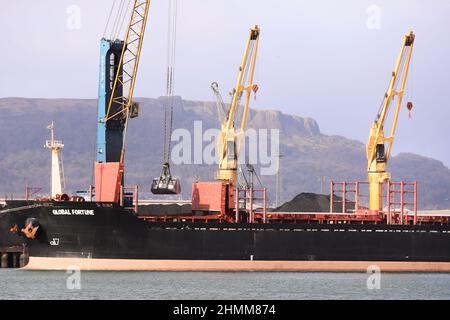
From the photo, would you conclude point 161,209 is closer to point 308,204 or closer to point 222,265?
point 308,204

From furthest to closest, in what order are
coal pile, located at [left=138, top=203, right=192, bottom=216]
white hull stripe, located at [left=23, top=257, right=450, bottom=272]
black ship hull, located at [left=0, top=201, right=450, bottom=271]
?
coal pile, located at [left=138, top=203, right=192, bottom=216]
white hull stripe, located at [left=23, top=257, right=450, bottom=272]
black ship hull, located at [left=0, top=201, right=450, bottom=271]

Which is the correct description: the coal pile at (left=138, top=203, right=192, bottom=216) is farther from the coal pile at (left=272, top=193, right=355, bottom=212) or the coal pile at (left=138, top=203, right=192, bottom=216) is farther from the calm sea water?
the calm sea water

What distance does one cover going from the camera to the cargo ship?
2805 inches

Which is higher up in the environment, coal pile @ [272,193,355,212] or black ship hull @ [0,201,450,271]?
coal pile @ [272,193,355,212]

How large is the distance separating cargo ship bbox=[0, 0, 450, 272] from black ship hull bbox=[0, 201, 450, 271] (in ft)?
0.19

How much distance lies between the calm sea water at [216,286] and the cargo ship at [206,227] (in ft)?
6.03

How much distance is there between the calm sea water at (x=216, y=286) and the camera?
56.9 m

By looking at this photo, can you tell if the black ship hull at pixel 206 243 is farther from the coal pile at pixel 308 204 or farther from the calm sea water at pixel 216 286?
the coal pile at pixel 308 204

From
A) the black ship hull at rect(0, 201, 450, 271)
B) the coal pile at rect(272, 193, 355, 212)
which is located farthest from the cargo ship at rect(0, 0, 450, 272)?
the coal pile at rect(272, 193, 355, 212)
